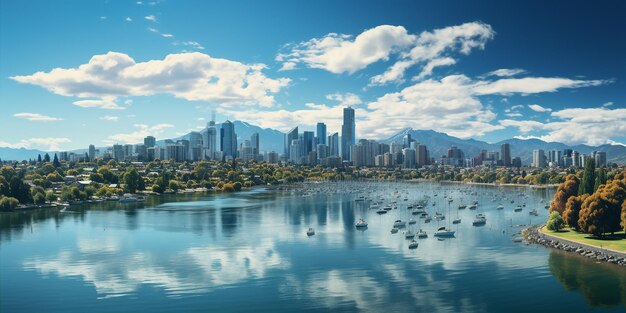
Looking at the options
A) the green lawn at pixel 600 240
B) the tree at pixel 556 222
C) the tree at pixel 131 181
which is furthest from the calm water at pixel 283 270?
the tree at pixel 131 181

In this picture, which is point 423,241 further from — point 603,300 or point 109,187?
point 109,187

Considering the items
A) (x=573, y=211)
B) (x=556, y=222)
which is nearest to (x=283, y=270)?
(x=573, y=211)

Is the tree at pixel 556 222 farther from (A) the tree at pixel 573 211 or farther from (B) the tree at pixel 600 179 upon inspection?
(B) the tree at pixel 600 179

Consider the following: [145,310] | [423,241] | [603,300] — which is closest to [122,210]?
[423,241]

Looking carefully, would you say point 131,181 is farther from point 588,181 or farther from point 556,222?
point 588,181

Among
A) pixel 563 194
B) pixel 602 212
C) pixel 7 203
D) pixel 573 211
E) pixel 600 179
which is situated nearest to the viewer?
pixel 602 212

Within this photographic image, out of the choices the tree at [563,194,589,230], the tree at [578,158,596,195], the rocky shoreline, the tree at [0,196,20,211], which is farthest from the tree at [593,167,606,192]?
the tree at [0,196,20,211]

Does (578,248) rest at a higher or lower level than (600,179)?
lower

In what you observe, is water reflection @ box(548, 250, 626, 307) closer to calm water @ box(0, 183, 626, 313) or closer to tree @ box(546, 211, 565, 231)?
calm water @ box(0, 183, 626, 313)

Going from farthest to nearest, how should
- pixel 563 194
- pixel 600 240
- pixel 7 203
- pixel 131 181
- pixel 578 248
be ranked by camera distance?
pixel 131 181
pixel 7 203
pixel 563 194
pixel 600 240
pixel 578 248
